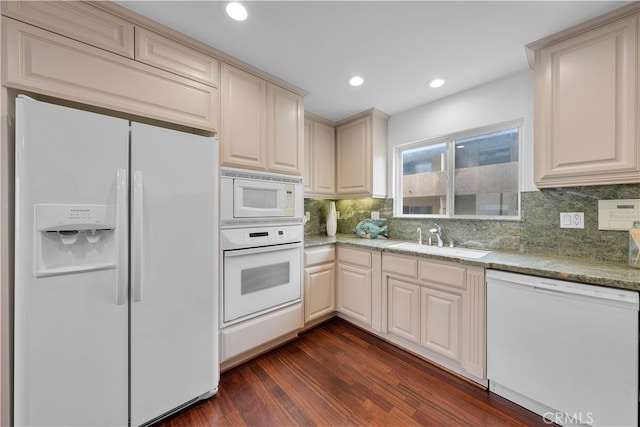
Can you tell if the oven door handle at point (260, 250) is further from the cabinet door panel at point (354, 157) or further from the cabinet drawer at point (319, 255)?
the cabinet door panel at point (354, 157)

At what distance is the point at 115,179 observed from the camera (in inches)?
45.8

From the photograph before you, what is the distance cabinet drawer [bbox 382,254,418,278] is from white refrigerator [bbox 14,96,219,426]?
4.77 ft

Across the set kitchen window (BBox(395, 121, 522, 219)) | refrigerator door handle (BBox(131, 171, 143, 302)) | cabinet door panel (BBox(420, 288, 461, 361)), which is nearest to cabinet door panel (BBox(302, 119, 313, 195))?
kitchen window (BBox(395, 121, 522, 219))

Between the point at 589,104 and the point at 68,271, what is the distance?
2964mm

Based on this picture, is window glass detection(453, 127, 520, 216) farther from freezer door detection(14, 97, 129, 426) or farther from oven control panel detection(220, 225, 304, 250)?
freezer door detection(14, 97, 129, 426)

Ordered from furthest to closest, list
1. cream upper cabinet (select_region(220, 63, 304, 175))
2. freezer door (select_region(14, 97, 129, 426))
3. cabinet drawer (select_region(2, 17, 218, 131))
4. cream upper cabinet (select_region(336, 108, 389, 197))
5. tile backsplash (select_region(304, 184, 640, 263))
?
cream upper cabinet (select_region(336, 108, 389, 197)) → cream upper cabinet (select_region(220, 63, 304, 175)) → tile backsplash (select_region(304, 184, 640, 263)) → cabinet drawer (select_region(2, 17, 218, 131)) → freezer door (select_region(14, 97, 129, 426))

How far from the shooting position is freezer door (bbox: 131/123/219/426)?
4.06 feet

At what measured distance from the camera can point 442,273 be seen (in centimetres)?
179

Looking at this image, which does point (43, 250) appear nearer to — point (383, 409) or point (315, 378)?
point (315, 378)

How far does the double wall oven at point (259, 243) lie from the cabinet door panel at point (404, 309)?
863 mm

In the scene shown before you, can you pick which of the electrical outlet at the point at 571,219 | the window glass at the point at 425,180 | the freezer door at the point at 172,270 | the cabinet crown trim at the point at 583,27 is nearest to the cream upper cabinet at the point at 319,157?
the window glass at the point at 425,180

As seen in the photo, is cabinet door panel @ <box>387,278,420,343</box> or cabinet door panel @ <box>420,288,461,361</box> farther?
cabinet door panel @ <box>387,278,420,343</box>

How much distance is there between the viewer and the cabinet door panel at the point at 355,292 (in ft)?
7.57

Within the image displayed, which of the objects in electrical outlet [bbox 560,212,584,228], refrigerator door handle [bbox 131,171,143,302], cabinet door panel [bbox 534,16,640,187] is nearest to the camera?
refrigerator door handle [bbox 131,171,143,302]
